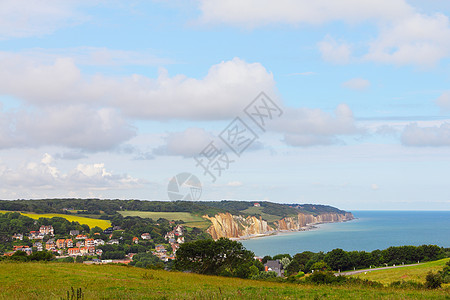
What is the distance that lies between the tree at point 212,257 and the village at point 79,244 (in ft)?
244

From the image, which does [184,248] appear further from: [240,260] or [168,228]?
[168,228]

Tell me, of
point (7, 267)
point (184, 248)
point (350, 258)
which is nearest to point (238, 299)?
point (7, 267)

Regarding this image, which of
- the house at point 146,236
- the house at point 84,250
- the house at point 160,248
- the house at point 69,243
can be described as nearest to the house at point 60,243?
the house at point 69,243

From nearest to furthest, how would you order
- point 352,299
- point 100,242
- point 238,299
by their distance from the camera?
point 238,299, point 352,299, point 100,242

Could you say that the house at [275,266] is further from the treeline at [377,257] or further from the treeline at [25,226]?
the treeline at [25,226]

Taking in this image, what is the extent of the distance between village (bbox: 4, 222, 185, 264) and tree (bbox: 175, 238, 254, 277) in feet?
244

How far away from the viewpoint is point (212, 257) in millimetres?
54031

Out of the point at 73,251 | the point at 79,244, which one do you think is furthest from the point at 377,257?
the point at 79,244

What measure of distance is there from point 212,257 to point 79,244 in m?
109

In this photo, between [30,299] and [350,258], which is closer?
[30,299]

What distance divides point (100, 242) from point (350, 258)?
4014 inches

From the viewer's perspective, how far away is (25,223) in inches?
6329

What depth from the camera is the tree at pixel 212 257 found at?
2084 inches

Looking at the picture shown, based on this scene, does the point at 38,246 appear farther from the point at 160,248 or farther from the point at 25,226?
the point at 160,248
